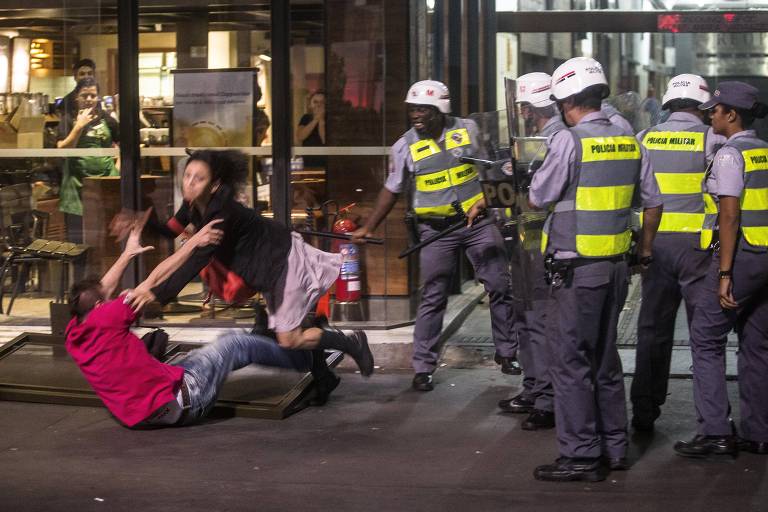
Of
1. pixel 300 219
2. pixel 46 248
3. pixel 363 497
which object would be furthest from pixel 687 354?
pixel 46 248

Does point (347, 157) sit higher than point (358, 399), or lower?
higher

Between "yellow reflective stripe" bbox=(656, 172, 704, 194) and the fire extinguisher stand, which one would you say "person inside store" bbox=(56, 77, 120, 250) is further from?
"yellow reflective stripe" bbox=(656, 172, 704, 194)

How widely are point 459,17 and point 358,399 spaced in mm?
5350

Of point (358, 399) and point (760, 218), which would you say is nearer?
point (760, 218)

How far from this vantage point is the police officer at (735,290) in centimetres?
627

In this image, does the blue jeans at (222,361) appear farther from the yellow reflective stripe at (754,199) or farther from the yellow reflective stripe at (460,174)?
the yellow reflective stripe at (754,199)

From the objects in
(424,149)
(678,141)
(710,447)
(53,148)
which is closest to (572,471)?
→ (710,447)

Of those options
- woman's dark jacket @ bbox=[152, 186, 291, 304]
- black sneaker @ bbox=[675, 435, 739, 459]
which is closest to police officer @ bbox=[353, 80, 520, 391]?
woman's dark jacket @ bbox=[152, 186, 291, 304]

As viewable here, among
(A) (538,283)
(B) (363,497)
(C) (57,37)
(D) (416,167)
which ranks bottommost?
(B) (363,497)

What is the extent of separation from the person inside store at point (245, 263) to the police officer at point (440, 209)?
0.86 meters

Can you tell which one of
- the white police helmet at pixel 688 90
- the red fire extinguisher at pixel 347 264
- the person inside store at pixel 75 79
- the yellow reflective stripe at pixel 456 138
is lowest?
the red fire extinguisher at pixel 347 264

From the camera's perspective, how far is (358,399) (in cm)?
A: 810

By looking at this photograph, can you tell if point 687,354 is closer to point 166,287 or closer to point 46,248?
point 166,287

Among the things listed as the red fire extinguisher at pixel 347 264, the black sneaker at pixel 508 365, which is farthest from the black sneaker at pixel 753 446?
the red fire extinguisher at pixel 347 264
